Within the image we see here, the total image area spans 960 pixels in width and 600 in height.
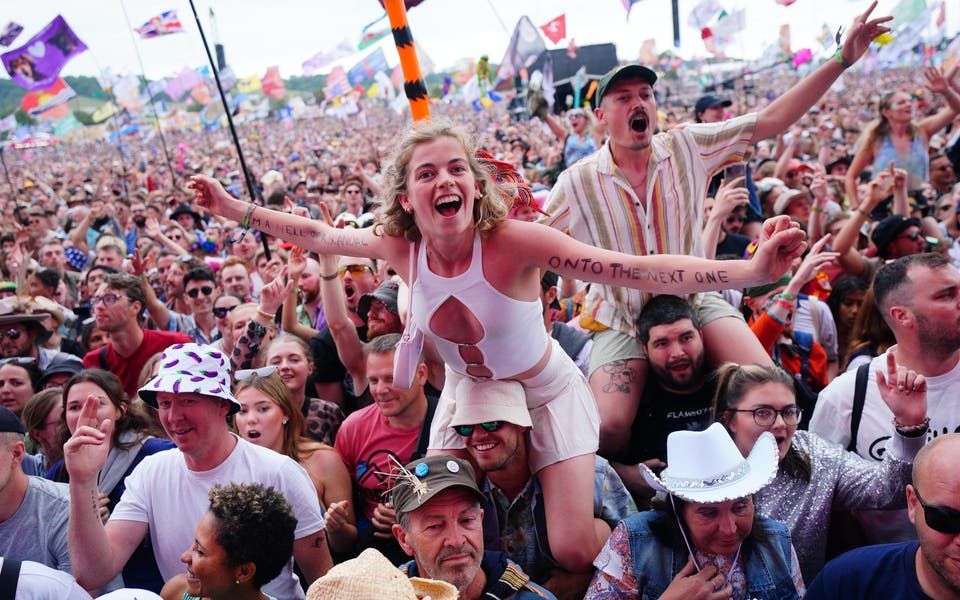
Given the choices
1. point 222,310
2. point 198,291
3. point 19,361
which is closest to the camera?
point 19,361

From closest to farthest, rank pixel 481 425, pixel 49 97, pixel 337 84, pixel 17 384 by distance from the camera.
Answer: pixel 481 425
pixel 17 384
pixel 49 97
pixel 337 84

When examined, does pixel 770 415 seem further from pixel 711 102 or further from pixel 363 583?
pixel 711 102

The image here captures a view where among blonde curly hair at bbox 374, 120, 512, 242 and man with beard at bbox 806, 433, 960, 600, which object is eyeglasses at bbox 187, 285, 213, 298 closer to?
blonde curly hair at bbox 374, 120, 512, 242

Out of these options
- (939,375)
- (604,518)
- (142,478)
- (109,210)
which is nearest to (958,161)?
(939,375)

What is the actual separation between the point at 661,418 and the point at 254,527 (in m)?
2.02

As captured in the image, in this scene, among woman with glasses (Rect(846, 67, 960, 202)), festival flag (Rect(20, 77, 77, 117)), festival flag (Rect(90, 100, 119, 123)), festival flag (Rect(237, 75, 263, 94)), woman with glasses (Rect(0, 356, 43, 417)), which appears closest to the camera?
woman with glasses (Rect(0, 356, 43, 417))

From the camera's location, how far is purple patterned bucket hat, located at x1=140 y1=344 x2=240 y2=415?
3004 millimetres

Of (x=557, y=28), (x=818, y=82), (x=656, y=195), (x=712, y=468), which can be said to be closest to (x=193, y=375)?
(x=712, y=468)

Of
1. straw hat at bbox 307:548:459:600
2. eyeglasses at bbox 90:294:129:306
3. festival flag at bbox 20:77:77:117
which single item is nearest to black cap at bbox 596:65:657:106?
straw hat at bbox 307:548:459:600

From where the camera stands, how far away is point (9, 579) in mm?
2371

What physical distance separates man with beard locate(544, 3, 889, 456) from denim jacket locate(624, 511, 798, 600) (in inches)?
38.8

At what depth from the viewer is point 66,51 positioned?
14.1m

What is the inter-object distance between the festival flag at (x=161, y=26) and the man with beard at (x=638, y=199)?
1751cm

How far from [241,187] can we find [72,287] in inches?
421
